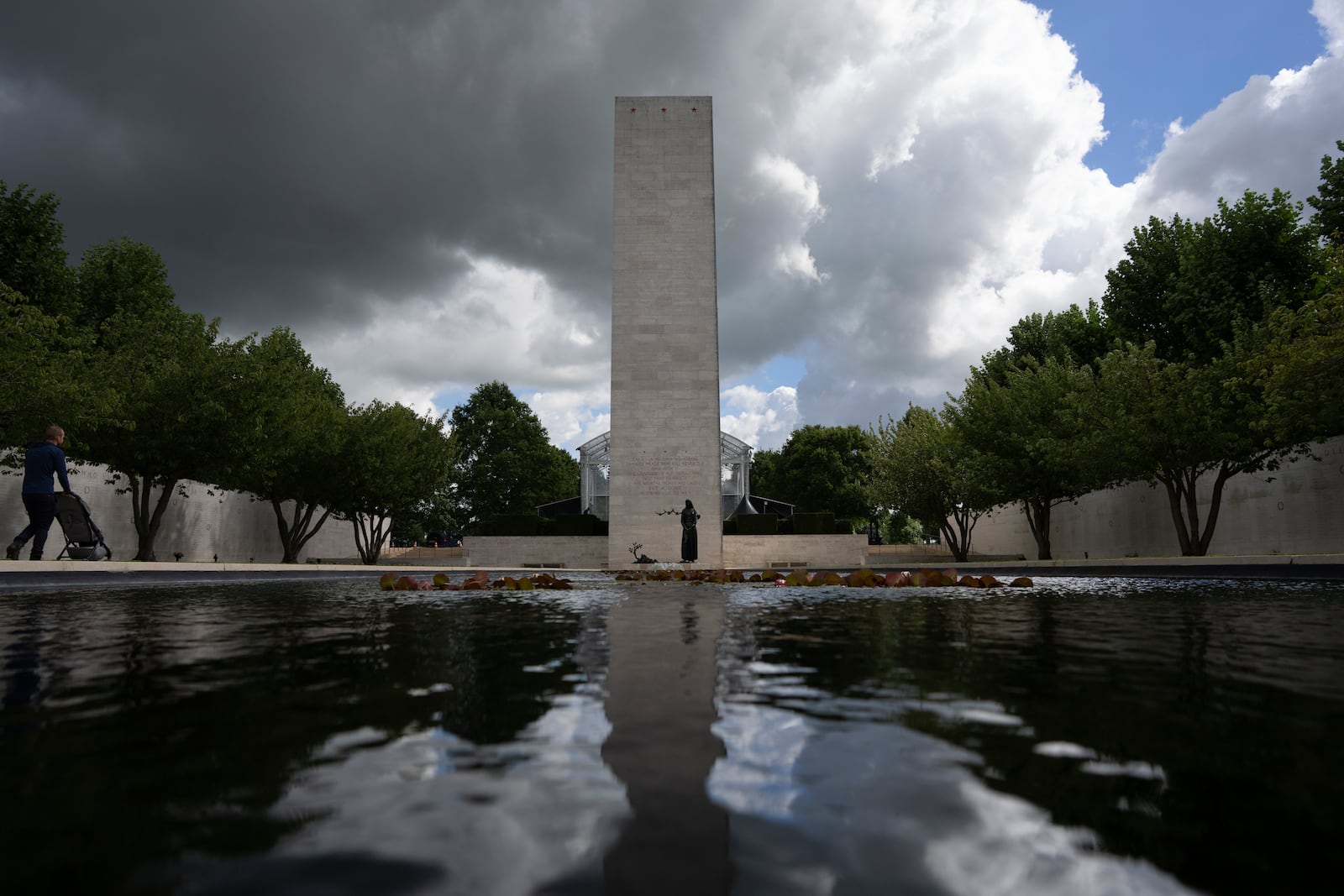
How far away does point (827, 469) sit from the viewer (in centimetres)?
7481

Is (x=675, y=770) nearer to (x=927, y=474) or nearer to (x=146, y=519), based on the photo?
(x=146, y=519)

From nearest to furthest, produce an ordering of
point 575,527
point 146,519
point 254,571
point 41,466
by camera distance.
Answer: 1. point 41,466
2. point 254,571
3. point 146,519
4. point 575,527

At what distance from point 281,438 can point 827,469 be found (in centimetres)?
5673

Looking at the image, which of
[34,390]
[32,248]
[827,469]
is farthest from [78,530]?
[827,469]

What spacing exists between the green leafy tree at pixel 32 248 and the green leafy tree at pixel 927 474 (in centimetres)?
3891

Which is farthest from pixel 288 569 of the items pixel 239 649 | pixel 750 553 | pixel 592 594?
pixel 750 553

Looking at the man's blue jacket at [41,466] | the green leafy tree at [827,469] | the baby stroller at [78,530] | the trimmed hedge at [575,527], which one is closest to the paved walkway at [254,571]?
the baby stroller at [78,530]

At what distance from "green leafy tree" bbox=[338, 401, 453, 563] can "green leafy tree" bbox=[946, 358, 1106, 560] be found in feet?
81.0

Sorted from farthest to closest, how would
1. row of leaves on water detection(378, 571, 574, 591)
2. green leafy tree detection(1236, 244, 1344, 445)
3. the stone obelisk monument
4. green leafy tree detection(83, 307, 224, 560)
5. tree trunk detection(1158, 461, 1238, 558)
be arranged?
the stone obelisk monument, tree trunk detection(1158, 461, 1238, 558), green leafy tree detection(83, 307, 224, 560), green leafy tree detection(1236, 244, 1344, 445), row of leaves on water detection(378, 571, 574, 591)

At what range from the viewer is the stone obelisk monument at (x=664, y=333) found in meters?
34.4

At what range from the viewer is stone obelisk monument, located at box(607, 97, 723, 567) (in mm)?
34375

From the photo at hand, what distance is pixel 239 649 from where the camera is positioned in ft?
12.4

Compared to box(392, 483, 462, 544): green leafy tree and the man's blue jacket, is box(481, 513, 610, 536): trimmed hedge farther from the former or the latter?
the man's blue jacket

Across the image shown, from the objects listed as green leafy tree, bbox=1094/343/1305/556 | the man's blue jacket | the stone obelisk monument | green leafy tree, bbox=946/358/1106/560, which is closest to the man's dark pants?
the man's blue jacket
